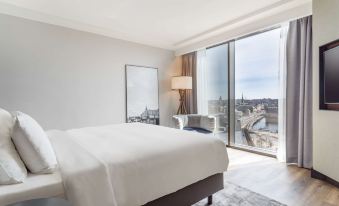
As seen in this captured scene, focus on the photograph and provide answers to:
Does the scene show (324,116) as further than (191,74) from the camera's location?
No

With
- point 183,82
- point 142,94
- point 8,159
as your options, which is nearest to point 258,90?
point 183,82

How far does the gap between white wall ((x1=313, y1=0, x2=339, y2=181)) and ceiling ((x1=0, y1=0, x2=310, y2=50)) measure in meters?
0.53

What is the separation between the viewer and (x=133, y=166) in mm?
1319

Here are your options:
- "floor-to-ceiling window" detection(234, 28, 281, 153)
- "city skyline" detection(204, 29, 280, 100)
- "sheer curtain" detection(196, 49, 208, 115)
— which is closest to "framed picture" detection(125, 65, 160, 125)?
"sheer curtain" detection(196, 49, 208, 115)

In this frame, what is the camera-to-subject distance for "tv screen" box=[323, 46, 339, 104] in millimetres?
2152

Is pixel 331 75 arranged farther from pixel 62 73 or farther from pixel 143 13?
pixel 62 73

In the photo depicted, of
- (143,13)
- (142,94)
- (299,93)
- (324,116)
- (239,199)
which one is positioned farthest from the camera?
(142,94)

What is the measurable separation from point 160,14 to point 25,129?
264 cm

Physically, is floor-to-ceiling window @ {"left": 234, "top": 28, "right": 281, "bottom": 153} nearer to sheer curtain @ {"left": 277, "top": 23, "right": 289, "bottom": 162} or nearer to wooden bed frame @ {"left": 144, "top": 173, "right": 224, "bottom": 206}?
sheer curtain @ {"left": 277, "top": 23, "right": 289, "bottom": 162}

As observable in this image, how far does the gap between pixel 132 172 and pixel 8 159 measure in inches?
29.2

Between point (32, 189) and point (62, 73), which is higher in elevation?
point (62, 73)

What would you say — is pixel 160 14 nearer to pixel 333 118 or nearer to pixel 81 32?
pixel 81 32

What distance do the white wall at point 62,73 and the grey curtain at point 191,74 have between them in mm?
1240

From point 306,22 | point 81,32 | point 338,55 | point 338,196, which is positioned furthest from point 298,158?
point 81,32
